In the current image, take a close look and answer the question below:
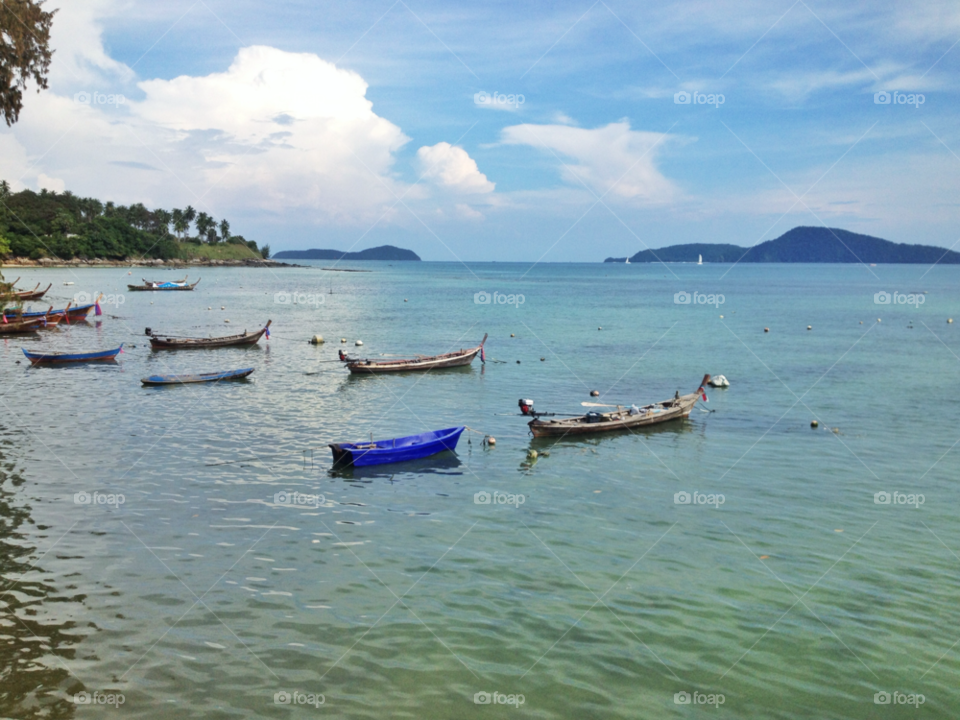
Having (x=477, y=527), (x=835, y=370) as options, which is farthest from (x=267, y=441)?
(x=835, y=370)

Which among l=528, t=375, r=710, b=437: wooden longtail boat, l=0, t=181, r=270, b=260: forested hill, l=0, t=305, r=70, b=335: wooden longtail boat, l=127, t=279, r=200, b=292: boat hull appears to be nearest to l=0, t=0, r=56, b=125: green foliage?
l=528, t=375, r=710, b=437: wooden longtail boat

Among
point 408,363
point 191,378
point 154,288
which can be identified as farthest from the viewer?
point 154,288

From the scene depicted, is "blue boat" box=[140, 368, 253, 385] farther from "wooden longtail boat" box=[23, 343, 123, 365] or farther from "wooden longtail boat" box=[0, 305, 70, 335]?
"wooden longtail boat" box=[0, 305, 70, 335]

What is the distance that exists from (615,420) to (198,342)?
35.2 meters

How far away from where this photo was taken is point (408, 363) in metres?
43.0

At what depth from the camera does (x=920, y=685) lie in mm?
12062

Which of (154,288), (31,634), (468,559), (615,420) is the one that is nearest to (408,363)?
(615,420)

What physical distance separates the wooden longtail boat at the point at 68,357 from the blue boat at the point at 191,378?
8.03 metres

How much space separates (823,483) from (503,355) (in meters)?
31.5

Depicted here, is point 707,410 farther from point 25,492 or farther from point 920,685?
point 25,492

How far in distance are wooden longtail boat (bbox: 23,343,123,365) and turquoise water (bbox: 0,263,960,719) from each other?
15.2ft

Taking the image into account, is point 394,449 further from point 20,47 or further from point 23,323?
point 23,323

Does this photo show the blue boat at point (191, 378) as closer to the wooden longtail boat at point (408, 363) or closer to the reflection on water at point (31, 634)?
the wooden longtail boat at point (408, 363)

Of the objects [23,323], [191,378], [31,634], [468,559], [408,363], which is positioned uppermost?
[23,323]
